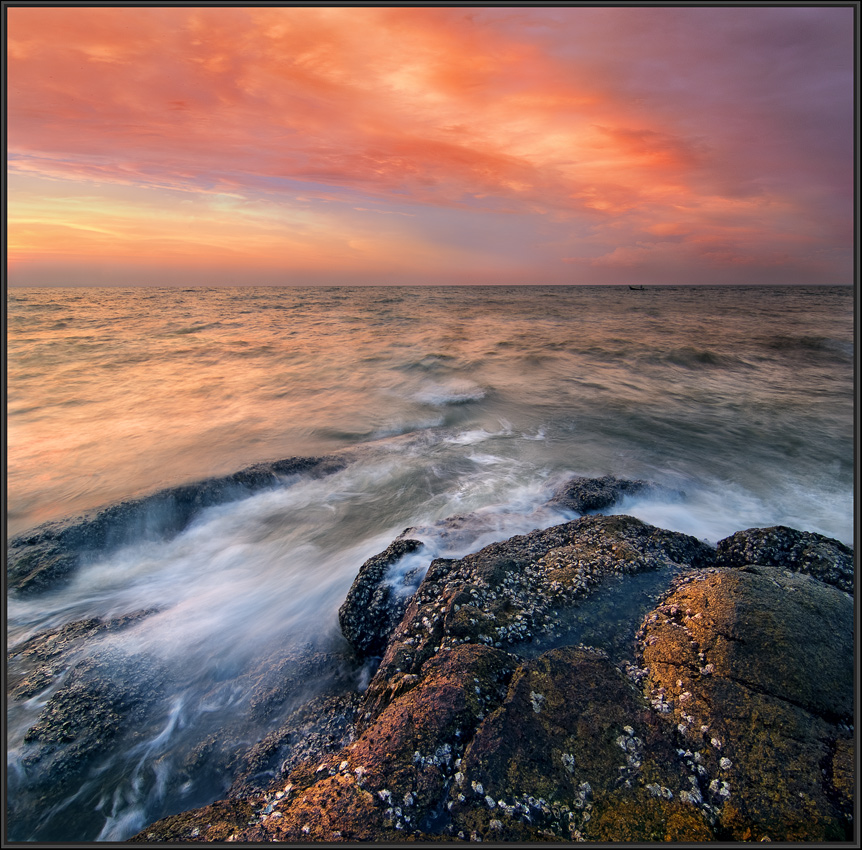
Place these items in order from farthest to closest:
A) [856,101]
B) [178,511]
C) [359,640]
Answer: [178,511]
[359,640]
[856,101]

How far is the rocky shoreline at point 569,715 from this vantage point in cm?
226

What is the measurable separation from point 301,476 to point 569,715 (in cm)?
702

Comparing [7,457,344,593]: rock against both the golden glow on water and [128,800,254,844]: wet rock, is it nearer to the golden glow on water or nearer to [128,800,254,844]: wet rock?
the golden glow on water

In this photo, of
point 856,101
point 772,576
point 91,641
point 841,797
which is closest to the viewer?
point 841,797

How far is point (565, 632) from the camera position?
3.52m

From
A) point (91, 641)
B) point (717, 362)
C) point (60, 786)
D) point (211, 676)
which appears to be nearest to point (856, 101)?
point (211, 676)

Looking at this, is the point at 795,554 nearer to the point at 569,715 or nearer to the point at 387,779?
the point at 569,715

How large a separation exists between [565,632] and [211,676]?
3765 millimetres

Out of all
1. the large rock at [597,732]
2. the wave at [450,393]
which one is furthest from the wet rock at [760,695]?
the wave at [450,393]

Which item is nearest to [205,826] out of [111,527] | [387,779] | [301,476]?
[387,779]

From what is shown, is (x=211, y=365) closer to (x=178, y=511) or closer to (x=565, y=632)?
(x=178, y=511)

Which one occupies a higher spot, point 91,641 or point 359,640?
point 359,640

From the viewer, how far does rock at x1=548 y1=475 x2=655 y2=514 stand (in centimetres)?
665

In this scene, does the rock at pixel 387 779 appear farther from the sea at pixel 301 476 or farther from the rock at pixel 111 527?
the rock at pixel 111 527
